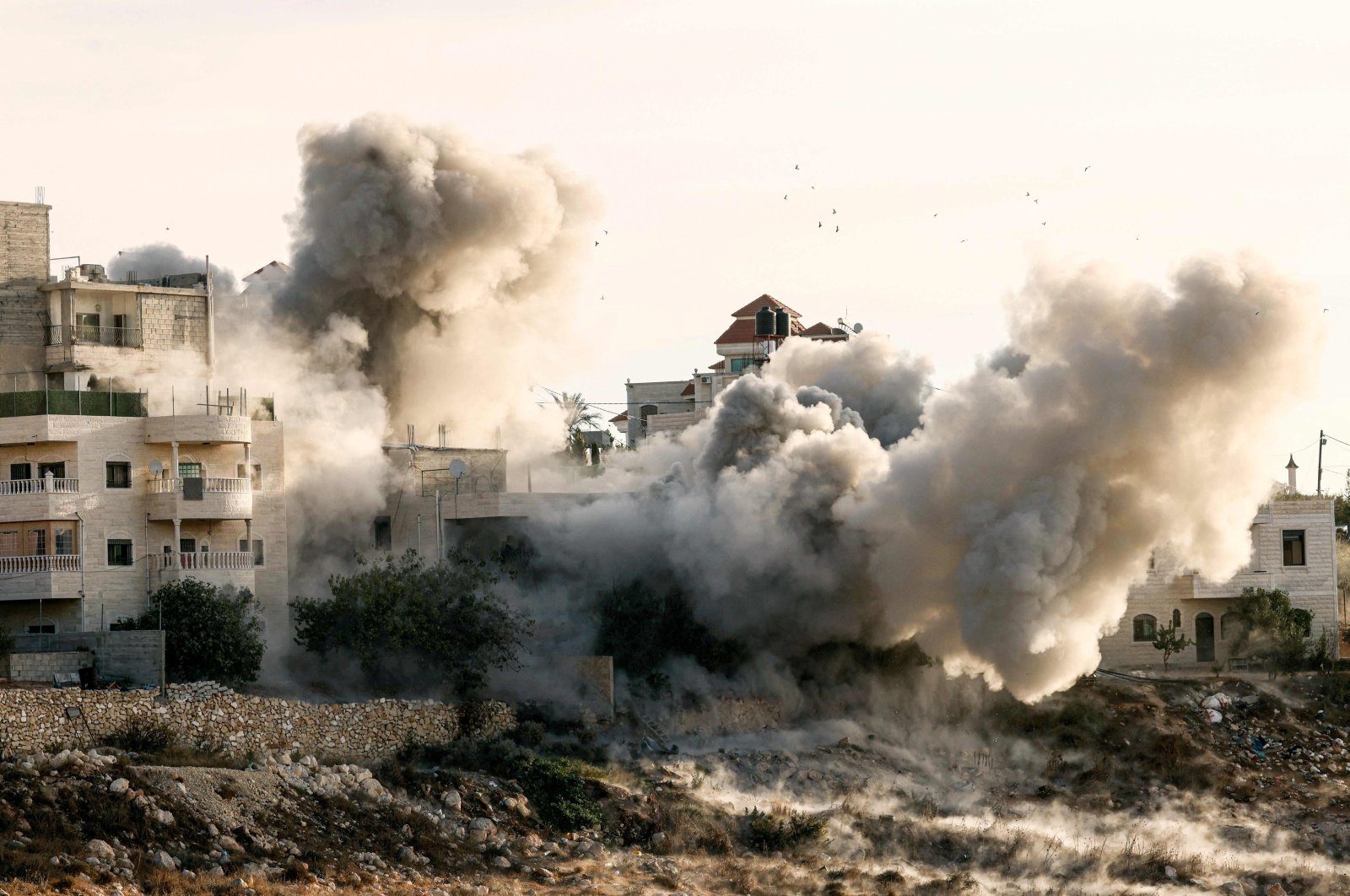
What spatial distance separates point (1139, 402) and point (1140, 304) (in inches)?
104

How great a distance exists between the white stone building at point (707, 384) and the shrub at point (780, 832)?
2765 cm

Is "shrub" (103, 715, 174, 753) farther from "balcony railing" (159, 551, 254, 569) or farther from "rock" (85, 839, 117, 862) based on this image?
"balcony railing" (159, 551, 254, 569)

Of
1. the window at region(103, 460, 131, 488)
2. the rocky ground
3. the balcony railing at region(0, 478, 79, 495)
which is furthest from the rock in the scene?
the window at region(103, 460, 131, 488)

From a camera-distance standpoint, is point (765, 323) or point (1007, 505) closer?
point (1007, 505)

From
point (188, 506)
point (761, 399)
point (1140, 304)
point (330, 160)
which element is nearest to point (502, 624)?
point (188, 506)

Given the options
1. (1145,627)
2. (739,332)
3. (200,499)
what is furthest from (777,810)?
(739,332)

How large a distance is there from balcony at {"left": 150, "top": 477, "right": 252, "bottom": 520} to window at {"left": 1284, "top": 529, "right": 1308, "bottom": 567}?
30.9 meters

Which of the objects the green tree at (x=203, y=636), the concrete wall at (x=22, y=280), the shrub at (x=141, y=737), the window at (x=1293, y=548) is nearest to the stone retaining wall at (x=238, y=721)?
the shrub at (x=141, y=737)

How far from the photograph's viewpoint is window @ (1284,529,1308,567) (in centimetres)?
6712

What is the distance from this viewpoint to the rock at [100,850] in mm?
38953

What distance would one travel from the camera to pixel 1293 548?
67.2m

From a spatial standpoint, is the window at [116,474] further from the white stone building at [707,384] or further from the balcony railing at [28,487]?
the white stone building at [707,384]

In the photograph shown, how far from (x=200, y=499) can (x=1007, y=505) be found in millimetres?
19921

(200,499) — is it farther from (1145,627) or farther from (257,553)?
(1145,627)
